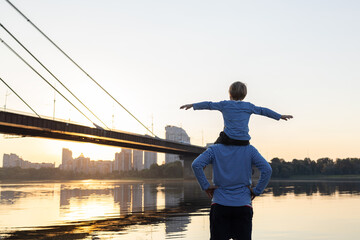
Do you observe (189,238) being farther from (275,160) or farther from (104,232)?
(275,160)

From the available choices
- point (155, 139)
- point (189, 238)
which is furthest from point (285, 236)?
point (155, 139)

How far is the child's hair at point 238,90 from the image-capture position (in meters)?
4.48

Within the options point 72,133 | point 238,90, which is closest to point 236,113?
point 238,90

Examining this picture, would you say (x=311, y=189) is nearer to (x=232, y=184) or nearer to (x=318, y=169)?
(x=232, y=184)

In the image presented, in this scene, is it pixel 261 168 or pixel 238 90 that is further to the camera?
pixel 238 90

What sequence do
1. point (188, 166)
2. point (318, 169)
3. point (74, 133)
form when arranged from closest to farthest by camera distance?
1. point (74, 133)
2. point (188, 166)
3. point (318, 169)

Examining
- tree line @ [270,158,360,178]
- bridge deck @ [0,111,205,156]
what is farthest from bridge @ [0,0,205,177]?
tree line @ [270,158,360,178]

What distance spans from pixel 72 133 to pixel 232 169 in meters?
76.5

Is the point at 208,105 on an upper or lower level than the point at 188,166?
lower

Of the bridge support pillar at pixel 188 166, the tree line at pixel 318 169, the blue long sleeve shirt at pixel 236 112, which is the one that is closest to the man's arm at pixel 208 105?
the blue long sleeve shirt at pixel 236 112

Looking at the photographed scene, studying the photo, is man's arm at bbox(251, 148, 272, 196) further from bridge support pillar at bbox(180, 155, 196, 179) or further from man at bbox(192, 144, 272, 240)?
bridge support pillar at bbox(180, 155, 196, 179)

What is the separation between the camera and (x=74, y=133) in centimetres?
7838

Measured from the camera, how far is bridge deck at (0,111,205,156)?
217 feet

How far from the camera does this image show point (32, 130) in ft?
237
